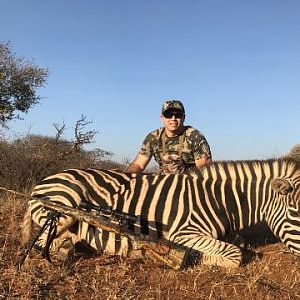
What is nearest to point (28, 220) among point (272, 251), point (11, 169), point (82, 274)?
point (82, 274)

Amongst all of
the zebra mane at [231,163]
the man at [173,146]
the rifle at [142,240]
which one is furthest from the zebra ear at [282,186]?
the man at [173,146]

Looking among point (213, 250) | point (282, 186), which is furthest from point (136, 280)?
point (282, 186)

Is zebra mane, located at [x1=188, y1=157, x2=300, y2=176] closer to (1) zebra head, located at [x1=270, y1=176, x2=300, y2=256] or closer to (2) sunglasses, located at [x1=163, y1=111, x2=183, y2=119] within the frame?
(1) zebra head, located at [x1=270, y1=176, x2=300, y2=256]

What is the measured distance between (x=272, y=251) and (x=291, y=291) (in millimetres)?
1148

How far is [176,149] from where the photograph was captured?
18.3ft

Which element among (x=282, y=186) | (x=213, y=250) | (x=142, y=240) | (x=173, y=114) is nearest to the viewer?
(x=142, y=240)

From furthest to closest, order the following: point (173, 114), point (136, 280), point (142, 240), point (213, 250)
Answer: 1. point (173, 114)
2. point (213, 250)
3. point (142, 240)
4. point (136, 280)

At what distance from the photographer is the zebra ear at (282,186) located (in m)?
3.64

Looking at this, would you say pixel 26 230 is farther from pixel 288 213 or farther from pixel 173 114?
pixel 173 114

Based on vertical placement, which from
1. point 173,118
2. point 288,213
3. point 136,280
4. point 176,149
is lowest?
point 136,280

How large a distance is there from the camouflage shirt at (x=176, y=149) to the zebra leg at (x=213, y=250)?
1.83 meters

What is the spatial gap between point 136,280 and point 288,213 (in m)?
1.35

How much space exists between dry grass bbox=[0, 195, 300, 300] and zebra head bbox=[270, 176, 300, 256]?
0.22 meters

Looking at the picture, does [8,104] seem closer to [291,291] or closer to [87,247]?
[87,247]
